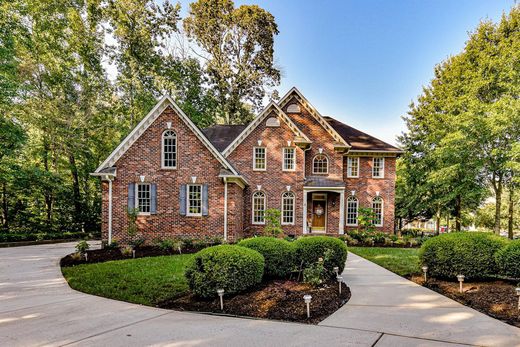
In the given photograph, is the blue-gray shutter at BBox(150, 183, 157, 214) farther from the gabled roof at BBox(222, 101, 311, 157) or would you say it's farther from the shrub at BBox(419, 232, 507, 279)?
the shrub at BBox(419, 232, 507, 279)

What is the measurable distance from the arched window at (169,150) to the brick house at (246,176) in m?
0.05

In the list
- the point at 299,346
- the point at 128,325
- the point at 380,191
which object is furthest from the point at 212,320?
the point at 380,191

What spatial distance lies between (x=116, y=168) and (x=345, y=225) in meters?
14.8

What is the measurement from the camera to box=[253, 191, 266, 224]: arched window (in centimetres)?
1811

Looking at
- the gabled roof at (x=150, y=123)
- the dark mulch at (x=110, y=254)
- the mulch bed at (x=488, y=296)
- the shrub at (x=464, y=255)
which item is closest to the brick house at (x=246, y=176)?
the gabled roof at (x=150, y=123)

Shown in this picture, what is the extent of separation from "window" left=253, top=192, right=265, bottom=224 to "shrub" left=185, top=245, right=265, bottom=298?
1193cm

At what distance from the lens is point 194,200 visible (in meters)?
→ 14.5

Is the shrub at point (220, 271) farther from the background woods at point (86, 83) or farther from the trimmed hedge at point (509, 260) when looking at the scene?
the background woods at point (86, 83)

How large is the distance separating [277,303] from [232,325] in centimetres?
116

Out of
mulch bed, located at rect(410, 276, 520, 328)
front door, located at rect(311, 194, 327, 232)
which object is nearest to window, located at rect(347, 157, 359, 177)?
front door, located at rect(311, 194, 327, 232)

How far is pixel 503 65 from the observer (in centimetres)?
1883

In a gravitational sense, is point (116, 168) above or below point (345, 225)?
above

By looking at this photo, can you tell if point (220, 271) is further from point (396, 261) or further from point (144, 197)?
point (144, 197)

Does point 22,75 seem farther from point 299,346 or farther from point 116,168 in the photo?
point 299,346
